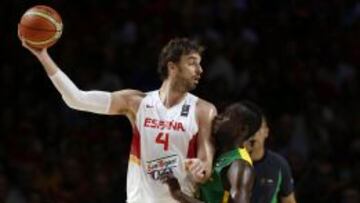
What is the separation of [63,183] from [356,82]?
139 inches

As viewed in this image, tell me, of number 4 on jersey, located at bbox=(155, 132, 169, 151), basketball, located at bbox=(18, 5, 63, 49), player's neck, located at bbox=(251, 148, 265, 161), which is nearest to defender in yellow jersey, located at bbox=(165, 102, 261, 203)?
number 4 on jersey, located at bbox=(155, 132, 169, 151)

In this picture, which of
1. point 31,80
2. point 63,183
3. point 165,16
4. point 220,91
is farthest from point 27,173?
point 165,16

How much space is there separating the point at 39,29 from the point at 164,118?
981mm

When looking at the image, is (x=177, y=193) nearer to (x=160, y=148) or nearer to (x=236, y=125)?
(x=160, y=148)

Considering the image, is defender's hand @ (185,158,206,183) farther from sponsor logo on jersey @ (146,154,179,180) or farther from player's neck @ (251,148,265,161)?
player's neck @ (251,148,265,161)

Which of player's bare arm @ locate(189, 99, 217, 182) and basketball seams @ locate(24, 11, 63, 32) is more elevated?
basketball seams @ locate(24, 11, 63, 32)

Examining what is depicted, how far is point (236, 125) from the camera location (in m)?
6.44

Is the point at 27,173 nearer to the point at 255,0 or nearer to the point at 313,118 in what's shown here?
the point at 313,118

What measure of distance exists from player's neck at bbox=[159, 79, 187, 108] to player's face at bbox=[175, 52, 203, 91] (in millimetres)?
84

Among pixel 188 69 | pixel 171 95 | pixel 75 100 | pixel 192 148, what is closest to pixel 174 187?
pixel 192 148

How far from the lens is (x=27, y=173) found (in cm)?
962

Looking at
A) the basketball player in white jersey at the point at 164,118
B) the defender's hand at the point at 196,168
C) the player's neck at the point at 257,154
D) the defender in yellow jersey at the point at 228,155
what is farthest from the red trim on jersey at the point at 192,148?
the player's neck at the point at 257,154

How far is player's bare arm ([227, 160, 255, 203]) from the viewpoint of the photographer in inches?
239

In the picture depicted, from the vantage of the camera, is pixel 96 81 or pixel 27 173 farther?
pixel 96 81
